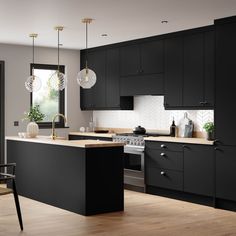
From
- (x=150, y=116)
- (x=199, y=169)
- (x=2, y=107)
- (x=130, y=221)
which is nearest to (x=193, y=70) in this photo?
(x=199, y=169)

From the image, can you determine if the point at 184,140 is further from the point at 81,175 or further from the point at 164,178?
the point at 81,175

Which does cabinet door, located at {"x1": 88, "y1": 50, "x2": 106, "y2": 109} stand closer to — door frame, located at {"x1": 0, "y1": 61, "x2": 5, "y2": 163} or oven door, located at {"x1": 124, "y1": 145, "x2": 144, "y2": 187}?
oven door, located at {"x1": 124, "y1": 145, "x2": 144, "y2": 187}

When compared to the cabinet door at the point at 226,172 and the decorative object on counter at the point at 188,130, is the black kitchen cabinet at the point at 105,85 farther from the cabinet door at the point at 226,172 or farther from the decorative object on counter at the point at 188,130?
the cabinet door at the point at 226,172

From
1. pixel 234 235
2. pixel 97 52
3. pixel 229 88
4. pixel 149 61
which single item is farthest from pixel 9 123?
pixel 234 235

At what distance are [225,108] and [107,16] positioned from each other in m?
1.89

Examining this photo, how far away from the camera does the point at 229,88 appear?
6074 millimetres

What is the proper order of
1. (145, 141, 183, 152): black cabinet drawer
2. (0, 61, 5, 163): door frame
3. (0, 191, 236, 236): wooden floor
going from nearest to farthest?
(0, 191, 236, 236): wooden floor
(145, 141, 183, 152): black cabinet drawer
(0, 61, 5, 163): door frame

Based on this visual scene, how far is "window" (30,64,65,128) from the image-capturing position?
357 inches

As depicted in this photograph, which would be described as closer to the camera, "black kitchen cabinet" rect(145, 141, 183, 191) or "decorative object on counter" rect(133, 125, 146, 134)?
"black kitchen cabinet" rect(145, 141, 183, 191)

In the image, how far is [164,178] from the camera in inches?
280

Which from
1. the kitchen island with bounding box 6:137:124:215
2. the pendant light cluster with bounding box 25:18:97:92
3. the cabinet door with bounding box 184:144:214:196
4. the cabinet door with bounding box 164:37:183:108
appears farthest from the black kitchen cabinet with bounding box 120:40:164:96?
the kitchen island with bounding box 6:137:124:215

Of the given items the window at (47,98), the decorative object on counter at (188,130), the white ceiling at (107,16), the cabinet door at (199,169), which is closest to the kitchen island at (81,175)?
the cabinet door at (199,169)

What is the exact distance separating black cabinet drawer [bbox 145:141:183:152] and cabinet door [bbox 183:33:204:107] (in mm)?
651

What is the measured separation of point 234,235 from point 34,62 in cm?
532
